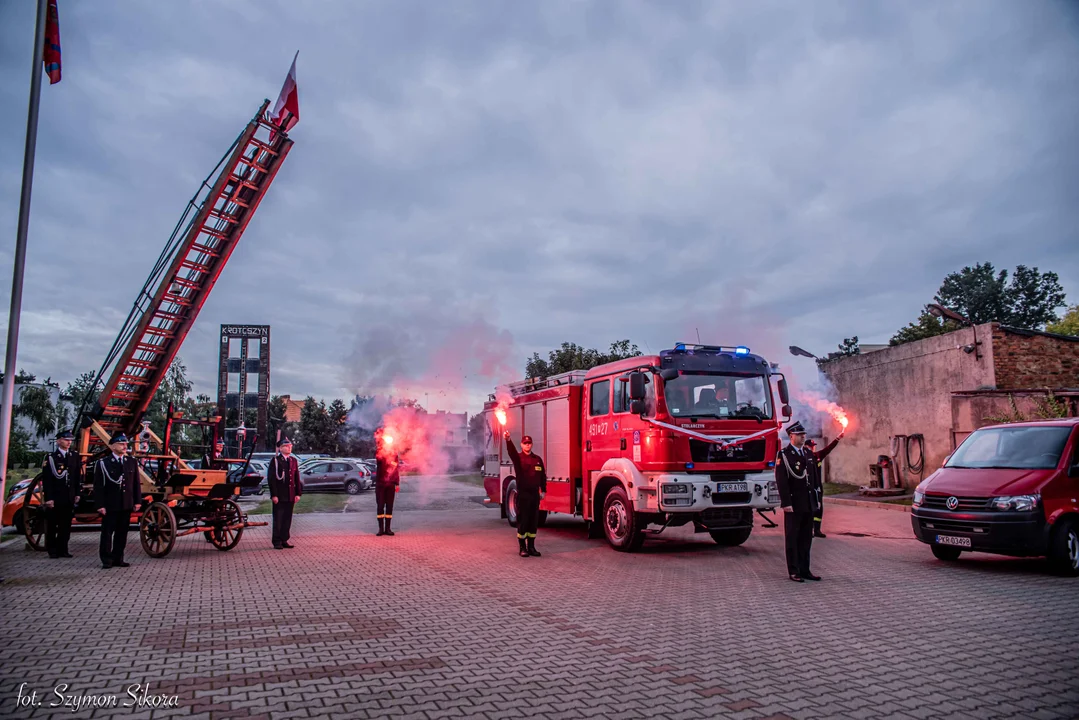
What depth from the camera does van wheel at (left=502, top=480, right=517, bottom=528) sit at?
15.9 metres

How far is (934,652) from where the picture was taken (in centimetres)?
560

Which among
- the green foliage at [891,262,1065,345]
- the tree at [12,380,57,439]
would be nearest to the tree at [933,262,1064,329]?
the green foliage at [891,262,1065,345]

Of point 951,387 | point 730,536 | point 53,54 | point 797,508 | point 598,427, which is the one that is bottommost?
point 730,536

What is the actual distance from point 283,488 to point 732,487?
7642mm

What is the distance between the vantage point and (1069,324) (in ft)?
172

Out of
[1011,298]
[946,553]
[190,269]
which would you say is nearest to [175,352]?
[190,269]

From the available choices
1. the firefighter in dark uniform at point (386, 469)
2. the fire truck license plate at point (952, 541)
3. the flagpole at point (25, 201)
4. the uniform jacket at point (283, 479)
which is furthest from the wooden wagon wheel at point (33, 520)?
the fire truck license plate at point (952, 541)

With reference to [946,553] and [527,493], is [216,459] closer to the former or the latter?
[527,493]

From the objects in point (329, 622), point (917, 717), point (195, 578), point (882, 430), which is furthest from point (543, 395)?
point (882, 430)

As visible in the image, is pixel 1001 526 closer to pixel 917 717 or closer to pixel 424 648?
pixel 917 717

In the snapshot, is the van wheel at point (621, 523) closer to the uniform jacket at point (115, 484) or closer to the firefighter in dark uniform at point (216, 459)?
the firefighter in dark uniform at point (216, 459)

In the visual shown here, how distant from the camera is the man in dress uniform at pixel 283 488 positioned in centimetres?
1235

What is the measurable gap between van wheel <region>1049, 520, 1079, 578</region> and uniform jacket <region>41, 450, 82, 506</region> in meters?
13.5

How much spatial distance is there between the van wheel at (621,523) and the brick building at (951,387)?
1123cm
